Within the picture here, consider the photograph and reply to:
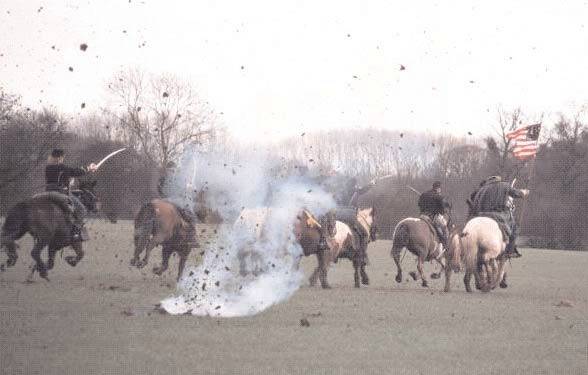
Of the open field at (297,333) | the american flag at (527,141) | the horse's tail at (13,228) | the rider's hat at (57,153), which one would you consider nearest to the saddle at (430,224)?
the open field at (297,333)

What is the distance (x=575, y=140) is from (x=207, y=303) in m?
86.2

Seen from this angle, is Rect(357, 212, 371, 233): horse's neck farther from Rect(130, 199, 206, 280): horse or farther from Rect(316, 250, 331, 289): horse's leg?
Rect(130, 199, 206, 280): horse

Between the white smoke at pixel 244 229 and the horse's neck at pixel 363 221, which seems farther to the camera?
the horse's neck at pixel 363 221

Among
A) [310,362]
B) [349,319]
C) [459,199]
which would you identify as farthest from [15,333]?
[459,199]

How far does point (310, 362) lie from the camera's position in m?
11.8

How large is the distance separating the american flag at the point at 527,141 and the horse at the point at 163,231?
9.60 m

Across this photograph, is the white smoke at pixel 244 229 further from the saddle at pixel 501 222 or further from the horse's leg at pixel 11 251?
the saddle at pixel 501 222

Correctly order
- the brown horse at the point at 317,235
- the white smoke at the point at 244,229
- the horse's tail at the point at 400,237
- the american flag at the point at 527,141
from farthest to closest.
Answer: the american flag at the point at 527,141 < the horse's tail at the point at 400,237 < the brown horse at the point at 317,235 < the white smoke at the point at 244,229

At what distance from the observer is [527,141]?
95.3 ft

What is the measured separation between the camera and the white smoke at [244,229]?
18.2m

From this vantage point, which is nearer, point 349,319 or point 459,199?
point 349,319

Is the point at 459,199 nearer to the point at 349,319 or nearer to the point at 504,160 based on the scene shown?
the point at 504,160

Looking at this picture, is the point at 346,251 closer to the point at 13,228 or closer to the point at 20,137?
the point at 13,228

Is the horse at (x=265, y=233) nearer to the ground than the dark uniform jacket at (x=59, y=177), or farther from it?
nearer to the ground
